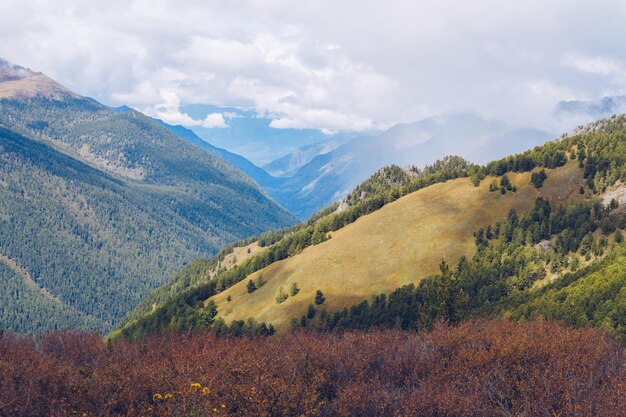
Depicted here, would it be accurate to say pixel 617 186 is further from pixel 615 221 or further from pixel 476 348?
pixel 476 348

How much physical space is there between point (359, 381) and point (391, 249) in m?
115

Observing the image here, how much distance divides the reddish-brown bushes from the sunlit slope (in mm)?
80313

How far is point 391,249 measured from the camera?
170 meters

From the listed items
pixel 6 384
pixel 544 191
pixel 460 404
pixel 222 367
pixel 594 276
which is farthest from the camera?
pixel 544 191

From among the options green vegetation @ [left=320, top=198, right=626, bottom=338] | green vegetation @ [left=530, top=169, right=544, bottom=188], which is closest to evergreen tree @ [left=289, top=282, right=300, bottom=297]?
green vegetation @ [left=320, top=198, right=626, bottom=338]

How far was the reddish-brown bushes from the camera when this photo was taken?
1783 inches

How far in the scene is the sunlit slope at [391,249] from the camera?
155000mm

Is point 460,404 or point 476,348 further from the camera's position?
point 476,348

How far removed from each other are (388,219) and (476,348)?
125776 mm

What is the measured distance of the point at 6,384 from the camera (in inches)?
1895

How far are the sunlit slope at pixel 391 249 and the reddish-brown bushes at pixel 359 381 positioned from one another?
80313mm

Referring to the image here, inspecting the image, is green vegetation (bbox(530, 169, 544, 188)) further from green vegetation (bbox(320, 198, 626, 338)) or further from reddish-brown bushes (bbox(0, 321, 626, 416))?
reddish-brown bushes (bbox(0, 321, 626, 416))

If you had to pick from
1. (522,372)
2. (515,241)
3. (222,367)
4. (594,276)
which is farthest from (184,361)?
(515,241)

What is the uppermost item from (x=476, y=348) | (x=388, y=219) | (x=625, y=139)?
(x=625, y=139)
